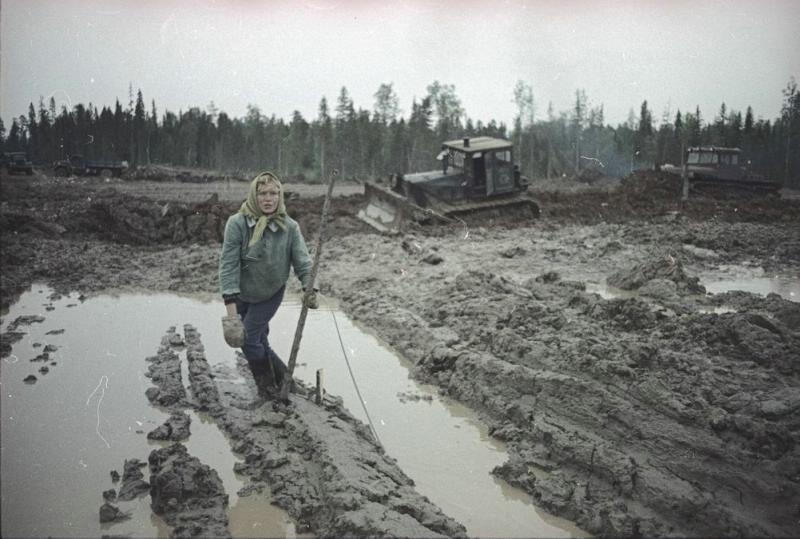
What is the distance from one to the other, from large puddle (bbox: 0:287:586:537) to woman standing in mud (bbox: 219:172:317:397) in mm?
860

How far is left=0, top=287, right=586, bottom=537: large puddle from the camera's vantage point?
3473mm

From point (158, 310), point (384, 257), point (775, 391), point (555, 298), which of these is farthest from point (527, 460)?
point (384, 257)

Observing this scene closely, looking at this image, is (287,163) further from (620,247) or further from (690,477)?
(690,477)

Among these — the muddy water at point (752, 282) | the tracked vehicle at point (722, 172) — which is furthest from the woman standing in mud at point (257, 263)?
the tracked vehicle at point (722, 172)

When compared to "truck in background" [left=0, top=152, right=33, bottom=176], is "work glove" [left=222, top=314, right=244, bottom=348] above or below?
below

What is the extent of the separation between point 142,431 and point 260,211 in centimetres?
195

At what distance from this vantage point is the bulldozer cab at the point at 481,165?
16469 millimetres

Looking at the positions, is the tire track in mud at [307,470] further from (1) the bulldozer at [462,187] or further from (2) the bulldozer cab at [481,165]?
(2) the bulldozer cab at [481,165]

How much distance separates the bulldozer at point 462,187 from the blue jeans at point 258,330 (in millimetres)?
10748

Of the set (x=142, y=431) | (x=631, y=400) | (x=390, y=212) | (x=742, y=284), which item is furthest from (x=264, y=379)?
(x=390, y=212)

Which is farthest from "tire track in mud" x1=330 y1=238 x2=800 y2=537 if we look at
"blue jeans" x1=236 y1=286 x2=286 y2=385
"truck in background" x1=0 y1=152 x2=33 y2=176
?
"truck in background" x1=0 y1=152 x2=33 y2=176

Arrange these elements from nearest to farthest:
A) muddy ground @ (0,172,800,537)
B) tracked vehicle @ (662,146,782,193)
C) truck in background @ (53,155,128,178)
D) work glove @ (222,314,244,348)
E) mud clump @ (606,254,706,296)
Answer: muddy ground @ (0,172,800,537) < work glove @ (222,314,244,348) < mud clump @ (606,254,706,296) < tracked vehicle @ (662,146,782,193) < truck in background @ (53,155,128,178)

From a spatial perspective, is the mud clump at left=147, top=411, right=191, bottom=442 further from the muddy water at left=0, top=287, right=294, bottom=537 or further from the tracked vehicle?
the tracked vehicle

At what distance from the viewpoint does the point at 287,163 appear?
5838 centimetres
